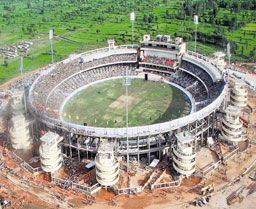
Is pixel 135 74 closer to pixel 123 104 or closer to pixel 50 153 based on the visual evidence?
pixel 123 104

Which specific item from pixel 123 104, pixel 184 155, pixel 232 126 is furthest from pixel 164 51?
pixel 184 155

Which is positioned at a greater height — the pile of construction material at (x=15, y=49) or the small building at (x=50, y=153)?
the pile of construction material at (x=15, y=49)

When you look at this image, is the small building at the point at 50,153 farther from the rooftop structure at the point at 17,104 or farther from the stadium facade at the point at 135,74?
the rooftop structure at the point at 17,104

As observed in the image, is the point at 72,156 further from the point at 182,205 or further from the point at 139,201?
the point at 182,205

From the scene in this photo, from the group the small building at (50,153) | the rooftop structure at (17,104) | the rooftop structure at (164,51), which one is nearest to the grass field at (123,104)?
the rooftop structure at (164,51)

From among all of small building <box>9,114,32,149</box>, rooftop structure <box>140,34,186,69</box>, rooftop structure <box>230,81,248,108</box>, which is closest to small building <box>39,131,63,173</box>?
small building <box>9,114,32,149</box>

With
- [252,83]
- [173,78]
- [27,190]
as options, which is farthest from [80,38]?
[27,190]

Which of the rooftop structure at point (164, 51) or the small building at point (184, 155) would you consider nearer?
the small building at point (184, 155)
